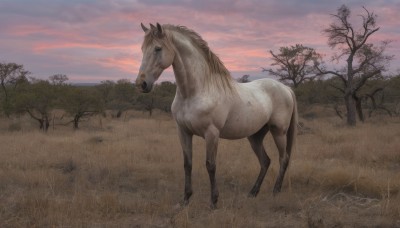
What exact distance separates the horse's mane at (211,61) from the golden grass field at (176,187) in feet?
5.30

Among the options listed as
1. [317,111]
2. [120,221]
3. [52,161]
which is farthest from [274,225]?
[317,111]

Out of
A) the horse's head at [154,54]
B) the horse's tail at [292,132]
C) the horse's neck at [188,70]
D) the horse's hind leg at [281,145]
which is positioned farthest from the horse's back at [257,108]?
the horse's head at [154,54]

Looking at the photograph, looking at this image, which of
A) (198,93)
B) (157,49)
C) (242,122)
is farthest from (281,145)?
(157,49)

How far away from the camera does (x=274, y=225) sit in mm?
4246

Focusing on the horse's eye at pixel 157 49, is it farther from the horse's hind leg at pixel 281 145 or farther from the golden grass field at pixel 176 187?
the horse's hind leg at pixel 281 145

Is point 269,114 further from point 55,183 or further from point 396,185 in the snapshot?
point 55,183

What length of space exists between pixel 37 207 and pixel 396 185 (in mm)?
4959

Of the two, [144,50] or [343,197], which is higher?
[144,50]

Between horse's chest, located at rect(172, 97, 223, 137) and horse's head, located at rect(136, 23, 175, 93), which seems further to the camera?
horse's chest, located at rect(172, 97, 223, 137)

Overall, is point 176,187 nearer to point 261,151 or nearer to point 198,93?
point 261,151

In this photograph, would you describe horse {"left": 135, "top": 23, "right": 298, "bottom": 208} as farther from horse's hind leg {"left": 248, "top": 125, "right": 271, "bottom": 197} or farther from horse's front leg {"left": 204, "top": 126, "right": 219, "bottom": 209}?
horse's hind leg {"left": 248, "top": 125, "right": 271, "bottom": 197}

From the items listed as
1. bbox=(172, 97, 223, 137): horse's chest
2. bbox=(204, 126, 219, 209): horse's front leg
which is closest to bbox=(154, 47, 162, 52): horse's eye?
bbox=(172, 97, 223, 137): horse's chest

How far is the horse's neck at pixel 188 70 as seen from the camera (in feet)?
16.2

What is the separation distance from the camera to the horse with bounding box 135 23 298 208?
4.71 m
